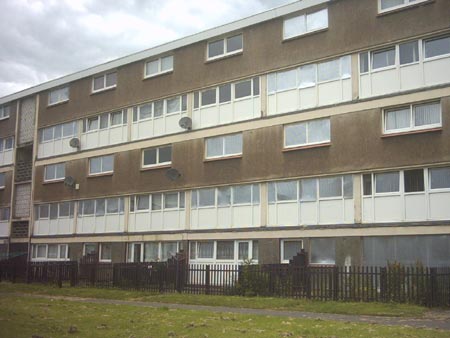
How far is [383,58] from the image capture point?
23.4 meters

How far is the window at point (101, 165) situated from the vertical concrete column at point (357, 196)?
1544 centimetres

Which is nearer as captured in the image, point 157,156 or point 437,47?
point 437,47

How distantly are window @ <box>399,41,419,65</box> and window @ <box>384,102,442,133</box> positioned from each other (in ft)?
5.78

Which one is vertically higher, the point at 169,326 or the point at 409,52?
the point at 409,52

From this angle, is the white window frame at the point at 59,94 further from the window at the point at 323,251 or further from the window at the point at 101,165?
the window at the point at 323,251

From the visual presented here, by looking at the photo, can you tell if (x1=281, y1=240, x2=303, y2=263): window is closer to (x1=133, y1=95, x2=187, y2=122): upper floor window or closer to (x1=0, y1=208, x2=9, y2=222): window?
(x1=133, y1=95, x2=187, y2=122): upper floor window

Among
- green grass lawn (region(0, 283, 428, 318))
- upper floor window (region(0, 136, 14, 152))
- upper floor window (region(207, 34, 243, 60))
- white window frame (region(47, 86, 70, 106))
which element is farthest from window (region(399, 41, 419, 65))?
upper floor window (region(0, 136, 14, 152))

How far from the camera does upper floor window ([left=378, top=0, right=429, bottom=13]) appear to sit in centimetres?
2277

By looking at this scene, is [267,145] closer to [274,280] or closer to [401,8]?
[274,280]

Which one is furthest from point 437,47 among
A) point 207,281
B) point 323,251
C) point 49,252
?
point 49,252

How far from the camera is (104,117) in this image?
34812 millimetres

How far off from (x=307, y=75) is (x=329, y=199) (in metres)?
5.43

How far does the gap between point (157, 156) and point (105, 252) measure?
645cm

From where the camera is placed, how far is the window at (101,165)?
112ft
